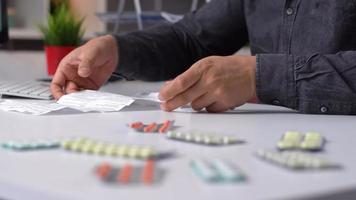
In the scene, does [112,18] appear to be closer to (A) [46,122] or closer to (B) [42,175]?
(A) [46,122]

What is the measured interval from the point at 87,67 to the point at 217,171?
63 centimetres

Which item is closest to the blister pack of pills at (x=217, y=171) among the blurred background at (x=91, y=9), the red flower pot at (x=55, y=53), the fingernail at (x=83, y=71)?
the fingernail at (x=83, y=71)

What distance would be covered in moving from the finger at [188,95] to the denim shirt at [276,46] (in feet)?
0.31

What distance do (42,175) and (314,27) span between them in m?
0.83

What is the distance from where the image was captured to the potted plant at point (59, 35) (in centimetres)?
162

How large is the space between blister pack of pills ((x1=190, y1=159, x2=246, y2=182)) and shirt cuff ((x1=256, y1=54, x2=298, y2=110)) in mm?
427

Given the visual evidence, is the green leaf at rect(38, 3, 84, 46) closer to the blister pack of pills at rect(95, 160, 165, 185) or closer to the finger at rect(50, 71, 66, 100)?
the finger at rect(50, 71, 66, 100)

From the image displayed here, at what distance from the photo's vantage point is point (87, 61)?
1.06m

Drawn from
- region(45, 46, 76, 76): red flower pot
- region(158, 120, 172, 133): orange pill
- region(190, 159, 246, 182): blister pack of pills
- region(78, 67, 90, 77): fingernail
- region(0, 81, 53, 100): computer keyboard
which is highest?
region(190, 159, 246, 182): blister pack of pills

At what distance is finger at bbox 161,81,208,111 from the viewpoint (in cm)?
89

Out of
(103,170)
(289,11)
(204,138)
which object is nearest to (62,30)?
(289,11)

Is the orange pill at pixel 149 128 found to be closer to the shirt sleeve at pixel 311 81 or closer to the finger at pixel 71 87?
the shirt sleeve at pixel 311 81

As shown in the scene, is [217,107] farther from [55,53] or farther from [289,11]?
[55,53]

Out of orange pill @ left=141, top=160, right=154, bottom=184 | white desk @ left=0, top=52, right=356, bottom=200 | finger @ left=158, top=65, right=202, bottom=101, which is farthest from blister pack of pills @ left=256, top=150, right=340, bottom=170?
finger @ left=158, top=65, right=202, bottom=101
